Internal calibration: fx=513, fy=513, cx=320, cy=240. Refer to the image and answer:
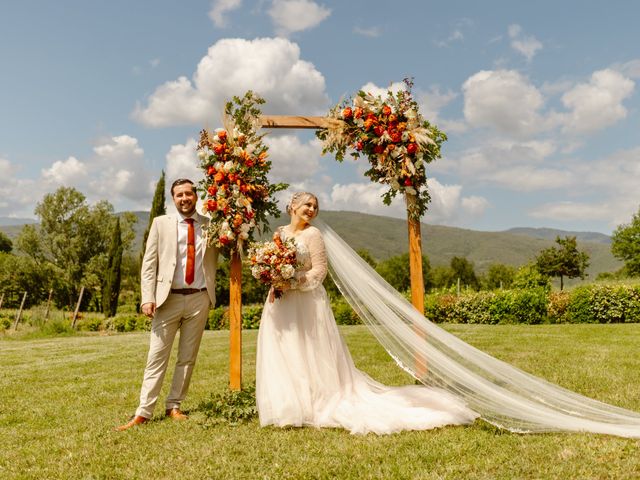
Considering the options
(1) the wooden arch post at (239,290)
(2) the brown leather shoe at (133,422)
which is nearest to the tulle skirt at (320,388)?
(1) the wooden arch post at (239,290)

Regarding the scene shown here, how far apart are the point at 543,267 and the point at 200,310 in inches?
1938

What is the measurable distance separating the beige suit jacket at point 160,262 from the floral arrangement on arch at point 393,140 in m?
2.37

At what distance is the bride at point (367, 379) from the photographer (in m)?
5.45

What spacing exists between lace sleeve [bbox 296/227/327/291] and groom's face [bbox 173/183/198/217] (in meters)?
1.56

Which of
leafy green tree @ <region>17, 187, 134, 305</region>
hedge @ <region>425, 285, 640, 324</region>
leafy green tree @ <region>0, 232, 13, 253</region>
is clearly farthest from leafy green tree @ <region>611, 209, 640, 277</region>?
leafy green tree @ <region>0, 232, 13, 253</region>

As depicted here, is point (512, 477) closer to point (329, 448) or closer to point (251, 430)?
point (329, 448)

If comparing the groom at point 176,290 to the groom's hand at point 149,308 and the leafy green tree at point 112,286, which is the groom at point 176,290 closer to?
the groom's hand at point 149,308

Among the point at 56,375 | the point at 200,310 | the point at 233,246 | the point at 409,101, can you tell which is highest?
the point at 409,101

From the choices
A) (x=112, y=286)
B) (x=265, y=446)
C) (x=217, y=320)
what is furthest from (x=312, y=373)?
(x=112, y=286)

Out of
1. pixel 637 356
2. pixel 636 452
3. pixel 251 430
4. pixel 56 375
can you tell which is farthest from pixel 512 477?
pixel 56 375

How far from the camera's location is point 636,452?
4.42 metres

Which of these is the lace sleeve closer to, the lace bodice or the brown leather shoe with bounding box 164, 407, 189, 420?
the lace bodice

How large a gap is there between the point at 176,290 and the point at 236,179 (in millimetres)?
1586

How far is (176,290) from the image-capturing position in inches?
251
